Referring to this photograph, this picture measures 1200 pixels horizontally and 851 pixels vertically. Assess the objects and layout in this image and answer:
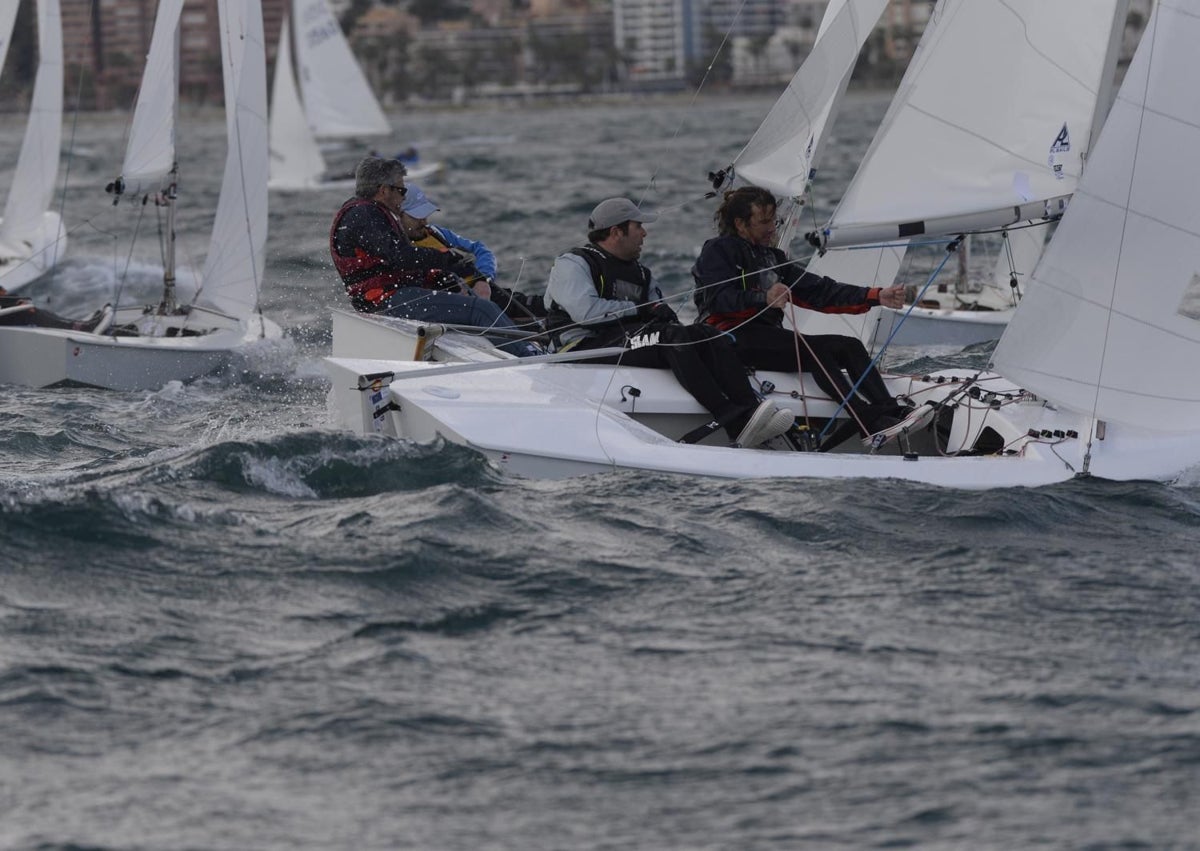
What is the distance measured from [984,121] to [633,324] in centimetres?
133

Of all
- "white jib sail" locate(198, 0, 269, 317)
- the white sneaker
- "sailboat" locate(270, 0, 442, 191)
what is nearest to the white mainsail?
the white sneaker

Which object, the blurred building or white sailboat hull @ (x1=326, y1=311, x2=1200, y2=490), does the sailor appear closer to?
white sailboat hull @ (x1=326, y1=311, x2=1200, y2=490)

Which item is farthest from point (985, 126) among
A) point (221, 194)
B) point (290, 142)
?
point (290, 142)

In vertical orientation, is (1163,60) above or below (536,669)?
above

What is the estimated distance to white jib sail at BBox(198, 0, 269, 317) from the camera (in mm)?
9922

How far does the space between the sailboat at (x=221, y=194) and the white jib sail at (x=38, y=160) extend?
3627 mm

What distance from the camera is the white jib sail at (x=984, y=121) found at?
568 cm

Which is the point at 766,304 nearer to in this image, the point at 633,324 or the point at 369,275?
the point at 633,324

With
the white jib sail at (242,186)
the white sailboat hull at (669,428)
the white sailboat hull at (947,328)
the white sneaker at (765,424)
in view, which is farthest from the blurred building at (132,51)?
the white sneaker at (765,424)

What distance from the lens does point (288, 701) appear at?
A: 12.3ft

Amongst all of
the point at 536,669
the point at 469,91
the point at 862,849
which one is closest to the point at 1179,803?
the point at 862,849

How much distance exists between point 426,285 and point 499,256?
7939 millimetres

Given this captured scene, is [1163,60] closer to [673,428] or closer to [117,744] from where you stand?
[673,428]

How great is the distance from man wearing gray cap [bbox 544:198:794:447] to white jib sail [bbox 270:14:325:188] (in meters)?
19.8
